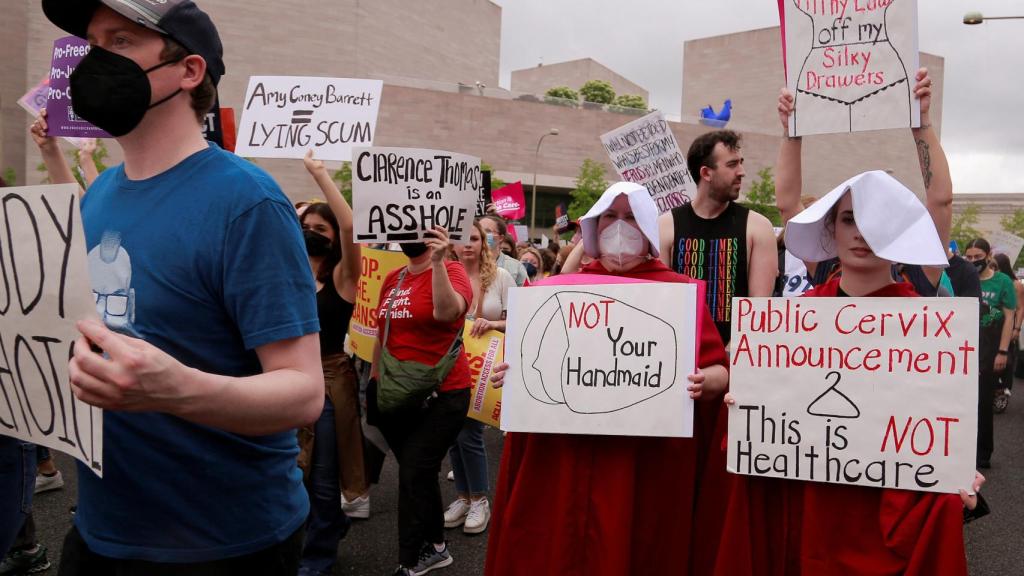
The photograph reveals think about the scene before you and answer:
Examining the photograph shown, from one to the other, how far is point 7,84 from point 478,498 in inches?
1919

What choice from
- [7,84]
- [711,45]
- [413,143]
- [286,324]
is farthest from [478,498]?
[711,45]

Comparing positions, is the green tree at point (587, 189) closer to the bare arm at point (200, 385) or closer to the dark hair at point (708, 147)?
the dark hair at point (708, 147)

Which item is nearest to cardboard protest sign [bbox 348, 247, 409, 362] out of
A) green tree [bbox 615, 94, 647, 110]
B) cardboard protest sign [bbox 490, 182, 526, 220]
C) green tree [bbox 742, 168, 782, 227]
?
cardboard protest sign [bbox 490, 182, 526, 220]

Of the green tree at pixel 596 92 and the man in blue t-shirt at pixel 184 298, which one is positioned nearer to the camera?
the man in blue t-shirt at pixel 184 298

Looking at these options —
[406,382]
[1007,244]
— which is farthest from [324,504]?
[1007,244]

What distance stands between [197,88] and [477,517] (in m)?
4.18

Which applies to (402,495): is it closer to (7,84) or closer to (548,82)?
(7,84)

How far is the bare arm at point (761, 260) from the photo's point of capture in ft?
13.2

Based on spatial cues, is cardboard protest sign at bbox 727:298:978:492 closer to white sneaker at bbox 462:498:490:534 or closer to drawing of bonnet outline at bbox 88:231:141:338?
drawing of bonnet outline at bbox 88:231:141:338

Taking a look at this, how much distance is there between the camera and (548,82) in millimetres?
78062

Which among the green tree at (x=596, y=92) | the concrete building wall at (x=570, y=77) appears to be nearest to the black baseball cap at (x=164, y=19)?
the green tree at (x=596, y=92)

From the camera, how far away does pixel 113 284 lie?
5.82 feet

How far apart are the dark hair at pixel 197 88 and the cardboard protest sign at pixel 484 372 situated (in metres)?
3.75

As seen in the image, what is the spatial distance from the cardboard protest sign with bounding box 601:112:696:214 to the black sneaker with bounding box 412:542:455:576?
11.0 ft
